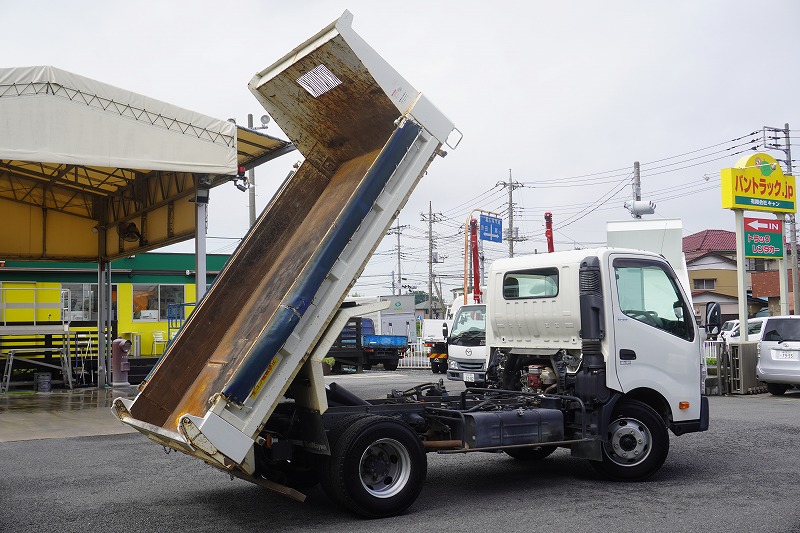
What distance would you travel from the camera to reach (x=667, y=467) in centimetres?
884

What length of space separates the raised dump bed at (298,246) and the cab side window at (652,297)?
2.55m

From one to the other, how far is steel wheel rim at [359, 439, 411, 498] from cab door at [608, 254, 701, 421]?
2493mm

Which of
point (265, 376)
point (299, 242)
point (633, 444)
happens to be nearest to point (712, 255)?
point (633, 444)

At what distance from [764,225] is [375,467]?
17843mm

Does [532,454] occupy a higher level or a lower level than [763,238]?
lower

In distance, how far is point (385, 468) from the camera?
6.70 meters

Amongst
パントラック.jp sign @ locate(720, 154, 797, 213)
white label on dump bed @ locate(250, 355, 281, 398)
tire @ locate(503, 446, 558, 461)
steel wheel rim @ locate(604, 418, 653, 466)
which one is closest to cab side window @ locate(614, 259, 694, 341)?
steel wheel rim @ locate(604, 418, 653, 466)

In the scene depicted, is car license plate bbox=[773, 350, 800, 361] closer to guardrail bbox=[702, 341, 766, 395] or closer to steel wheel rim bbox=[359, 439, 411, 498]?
guardrail bbox=[702, 341, 766, 395]

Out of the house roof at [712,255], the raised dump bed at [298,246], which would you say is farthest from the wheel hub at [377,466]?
the house roof at [712,255]

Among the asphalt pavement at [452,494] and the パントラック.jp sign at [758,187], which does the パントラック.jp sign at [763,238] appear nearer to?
the パントラック.jp sign at [758,187]

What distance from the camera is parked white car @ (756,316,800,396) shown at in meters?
17.1

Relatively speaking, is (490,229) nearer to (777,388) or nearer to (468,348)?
(468,348)

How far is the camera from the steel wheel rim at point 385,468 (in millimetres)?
6586

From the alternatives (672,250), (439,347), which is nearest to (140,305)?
(439,347)
